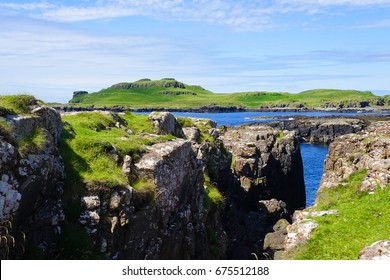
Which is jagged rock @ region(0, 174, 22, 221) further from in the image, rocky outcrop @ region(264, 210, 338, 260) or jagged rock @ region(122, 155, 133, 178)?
rocky outcrop @ region(264, 210, 338, 260)

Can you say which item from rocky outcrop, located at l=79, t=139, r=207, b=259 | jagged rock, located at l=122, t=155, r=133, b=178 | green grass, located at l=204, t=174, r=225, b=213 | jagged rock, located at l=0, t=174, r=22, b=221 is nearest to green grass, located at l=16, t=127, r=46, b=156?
jagged rock, located at l=0, t=174, r=22, b=221

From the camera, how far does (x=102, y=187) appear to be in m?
18.1

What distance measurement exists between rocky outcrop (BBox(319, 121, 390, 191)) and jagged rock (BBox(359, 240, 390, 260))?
9.57 metres

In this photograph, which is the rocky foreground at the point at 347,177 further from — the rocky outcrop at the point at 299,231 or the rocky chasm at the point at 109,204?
the rocky chasm at the point at 109,204

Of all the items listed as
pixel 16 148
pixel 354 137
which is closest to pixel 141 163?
pixel 16 148

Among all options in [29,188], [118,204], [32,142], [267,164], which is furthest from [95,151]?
[267,164]

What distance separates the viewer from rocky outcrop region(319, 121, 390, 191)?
2533cm

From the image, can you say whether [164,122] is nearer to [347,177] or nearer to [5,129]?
[347,177]

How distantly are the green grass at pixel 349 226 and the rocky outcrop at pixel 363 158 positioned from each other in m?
1.43

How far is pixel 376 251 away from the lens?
606 inches

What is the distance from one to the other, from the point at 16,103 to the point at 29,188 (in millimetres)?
5458

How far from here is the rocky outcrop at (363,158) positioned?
83.1 ft
